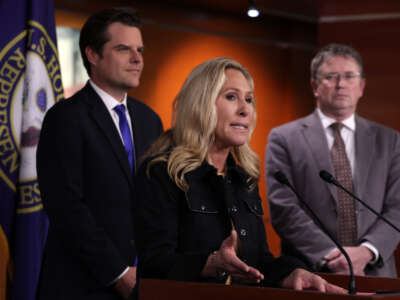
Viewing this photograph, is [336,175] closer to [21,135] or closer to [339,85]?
[339,85]

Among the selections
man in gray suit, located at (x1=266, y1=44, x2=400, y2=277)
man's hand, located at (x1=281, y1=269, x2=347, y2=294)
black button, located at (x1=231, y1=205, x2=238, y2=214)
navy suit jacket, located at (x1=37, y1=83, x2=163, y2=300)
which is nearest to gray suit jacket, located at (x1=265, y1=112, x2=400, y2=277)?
man in gray suit, located at (x1=266, y1=44, x2=400, y2=277)

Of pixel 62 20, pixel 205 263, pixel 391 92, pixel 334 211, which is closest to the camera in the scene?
pixel 205 263

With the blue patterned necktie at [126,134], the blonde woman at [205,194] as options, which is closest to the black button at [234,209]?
the blonde woman at [205,194]

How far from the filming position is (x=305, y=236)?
140 inches

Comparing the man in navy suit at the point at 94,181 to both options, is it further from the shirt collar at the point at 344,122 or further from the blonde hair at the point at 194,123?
the shirt collar at the point at 344,122

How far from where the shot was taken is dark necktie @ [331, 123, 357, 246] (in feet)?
12.0

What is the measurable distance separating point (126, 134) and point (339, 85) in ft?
4.44

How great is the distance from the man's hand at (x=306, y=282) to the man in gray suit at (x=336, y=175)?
1.43 m

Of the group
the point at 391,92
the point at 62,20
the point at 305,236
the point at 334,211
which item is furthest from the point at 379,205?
the point at 62,20

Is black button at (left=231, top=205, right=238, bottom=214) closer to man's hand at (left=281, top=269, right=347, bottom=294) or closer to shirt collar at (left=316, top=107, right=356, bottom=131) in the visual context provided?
man's hand at (left=281, top=269, right=347, bottom=294)

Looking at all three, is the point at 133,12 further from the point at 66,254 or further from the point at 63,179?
the point at 66,254

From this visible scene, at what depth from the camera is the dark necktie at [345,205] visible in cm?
365

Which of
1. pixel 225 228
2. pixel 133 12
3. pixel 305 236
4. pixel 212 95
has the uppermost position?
pixel 133 12

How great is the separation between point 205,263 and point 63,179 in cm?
110
